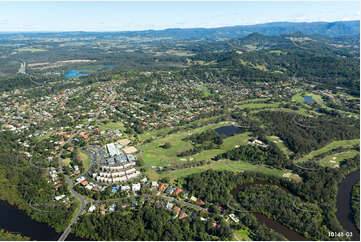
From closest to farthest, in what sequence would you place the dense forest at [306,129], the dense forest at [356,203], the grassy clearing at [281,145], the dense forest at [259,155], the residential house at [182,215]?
1. the residential house at [182,215]
2. the dense forest at [356,203]
3. the dense forest at [259,155]
4. the grassy clearing at [281,145]
5. the dense forest at [306,129]

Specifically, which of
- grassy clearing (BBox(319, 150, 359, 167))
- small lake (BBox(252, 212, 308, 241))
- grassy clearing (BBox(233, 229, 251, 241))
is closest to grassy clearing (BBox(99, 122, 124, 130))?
grassy clearing (BBox(233, 229, 251, 241))

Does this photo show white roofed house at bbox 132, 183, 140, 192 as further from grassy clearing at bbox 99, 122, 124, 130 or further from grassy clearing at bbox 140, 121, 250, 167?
grassy clearing at bbox 99, 122, 124, 130

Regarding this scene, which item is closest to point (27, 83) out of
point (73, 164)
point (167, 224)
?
point (73, 164)

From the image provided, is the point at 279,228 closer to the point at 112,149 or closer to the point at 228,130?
the point at 228,130

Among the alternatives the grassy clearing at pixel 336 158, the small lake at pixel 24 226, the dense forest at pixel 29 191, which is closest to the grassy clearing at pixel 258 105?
the grassy clearing at pixel 336 158

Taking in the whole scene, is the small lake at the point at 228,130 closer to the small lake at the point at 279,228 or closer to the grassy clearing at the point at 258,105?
the grassy clearing at the point at 258,105
